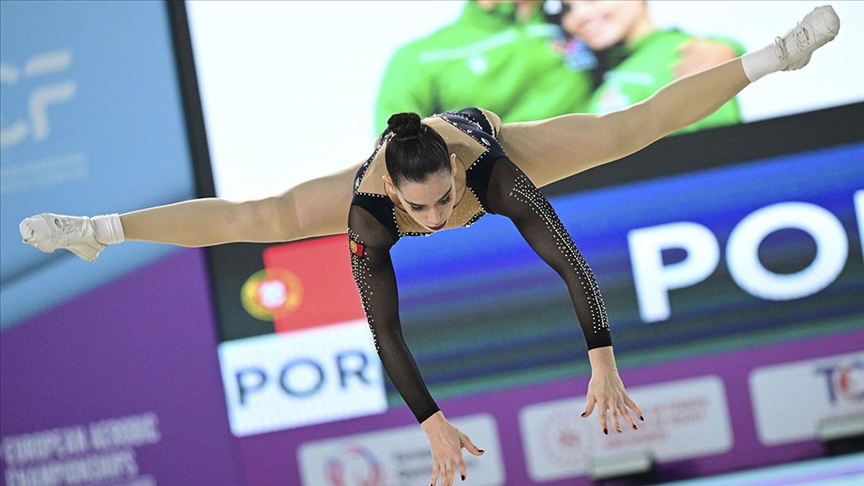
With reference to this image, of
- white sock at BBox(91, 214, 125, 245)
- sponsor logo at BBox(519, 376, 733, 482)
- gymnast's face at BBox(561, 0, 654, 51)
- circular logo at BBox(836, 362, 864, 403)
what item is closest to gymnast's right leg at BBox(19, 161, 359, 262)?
white sock at BBox(91, 214, 125, 245)

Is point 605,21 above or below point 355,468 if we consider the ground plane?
above

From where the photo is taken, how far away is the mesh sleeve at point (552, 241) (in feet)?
10.2

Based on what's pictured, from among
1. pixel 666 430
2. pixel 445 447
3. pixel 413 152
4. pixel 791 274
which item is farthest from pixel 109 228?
pixel 791 274

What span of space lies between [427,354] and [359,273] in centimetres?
260

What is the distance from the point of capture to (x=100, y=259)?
19.3 feet

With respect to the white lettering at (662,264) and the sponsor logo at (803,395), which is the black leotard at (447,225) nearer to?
the white lettering at (662,264)

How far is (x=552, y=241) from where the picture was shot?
→ 314 cm

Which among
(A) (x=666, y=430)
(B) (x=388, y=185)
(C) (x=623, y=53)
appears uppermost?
(C) (x=623, y=53)

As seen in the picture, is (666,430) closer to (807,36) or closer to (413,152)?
(807,36)

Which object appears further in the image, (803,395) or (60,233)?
(803,395)

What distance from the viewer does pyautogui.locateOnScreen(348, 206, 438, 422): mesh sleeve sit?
3.10 m

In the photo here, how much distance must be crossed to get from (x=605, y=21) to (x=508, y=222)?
1.11 m

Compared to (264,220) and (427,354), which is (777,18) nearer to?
(427,354)

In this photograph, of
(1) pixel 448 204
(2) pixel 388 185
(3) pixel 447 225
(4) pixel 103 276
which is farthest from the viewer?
(4) pixel 103 276
